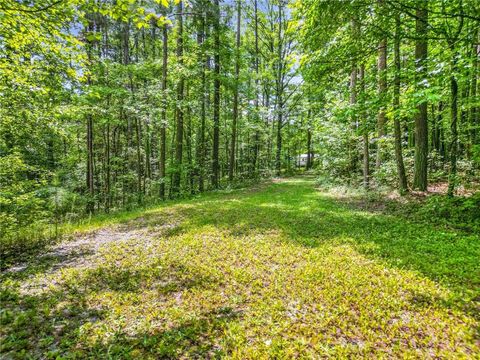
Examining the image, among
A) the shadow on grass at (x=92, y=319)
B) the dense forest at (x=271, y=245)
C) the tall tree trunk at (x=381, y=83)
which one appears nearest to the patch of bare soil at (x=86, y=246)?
the dense forest at (x=271, y=245)

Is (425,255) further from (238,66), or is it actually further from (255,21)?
(255,21)

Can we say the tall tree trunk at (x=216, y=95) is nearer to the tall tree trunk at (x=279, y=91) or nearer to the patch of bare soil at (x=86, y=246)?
the tall tree trunk at (x=279, y=91)

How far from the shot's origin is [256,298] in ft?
11.5

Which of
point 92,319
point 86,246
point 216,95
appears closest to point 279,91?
point 216,95

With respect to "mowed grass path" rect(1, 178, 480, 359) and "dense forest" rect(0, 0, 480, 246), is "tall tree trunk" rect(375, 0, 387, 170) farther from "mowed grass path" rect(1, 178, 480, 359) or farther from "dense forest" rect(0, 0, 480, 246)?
"mowed grass path" rect(1, 178, 480, 359)

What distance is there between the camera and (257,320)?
303 centimetres

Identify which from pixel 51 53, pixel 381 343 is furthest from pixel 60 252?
pixel 381 343

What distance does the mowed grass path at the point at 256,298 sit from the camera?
2.62m

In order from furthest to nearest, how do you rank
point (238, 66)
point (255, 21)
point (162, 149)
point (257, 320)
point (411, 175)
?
1. point (255, 21)
2. point (238, 66)
3. point (162, 149)
4. point (411, 175)
5. point (257, 320)

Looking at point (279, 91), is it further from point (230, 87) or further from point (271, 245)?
point (271, 245)

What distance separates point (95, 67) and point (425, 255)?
37.8 feet

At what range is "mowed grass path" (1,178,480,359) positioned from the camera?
2.62 m

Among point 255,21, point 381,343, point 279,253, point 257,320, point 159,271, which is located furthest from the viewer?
point 255,21

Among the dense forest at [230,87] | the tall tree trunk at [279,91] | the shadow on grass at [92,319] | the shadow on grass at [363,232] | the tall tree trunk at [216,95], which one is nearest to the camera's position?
the shadow on grass at [92,319]
